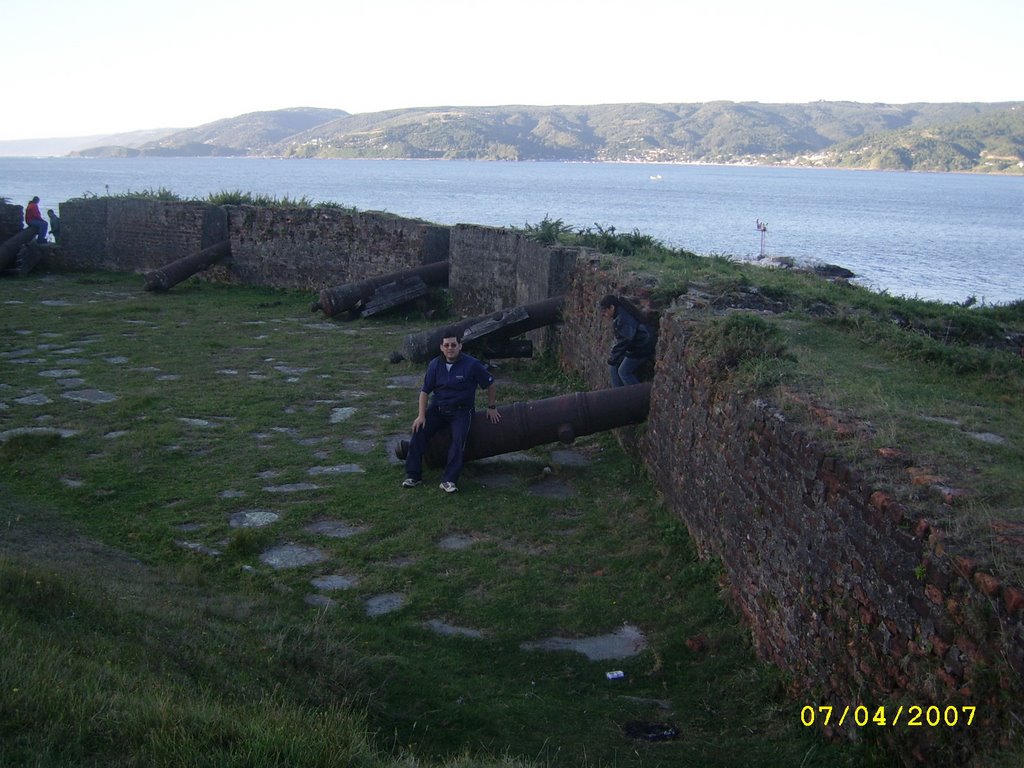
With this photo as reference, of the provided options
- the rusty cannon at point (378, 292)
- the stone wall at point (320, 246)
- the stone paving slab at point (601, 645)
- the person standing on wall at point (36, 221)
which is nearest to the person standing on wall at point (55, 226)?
the person standing on wall at point (36, 221)

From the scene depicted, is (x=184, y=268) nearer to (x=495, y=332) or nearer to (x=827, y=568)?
(x=495, y=332)

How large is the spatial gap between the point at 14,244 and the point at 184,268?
12.4ft

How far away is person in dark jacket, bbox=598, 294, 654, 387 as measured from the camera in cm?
817

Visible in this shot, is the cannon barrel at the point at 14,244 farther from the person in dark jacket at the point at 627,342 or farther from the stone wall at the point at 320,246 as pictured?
the person in dark jacket at the point at 627,342

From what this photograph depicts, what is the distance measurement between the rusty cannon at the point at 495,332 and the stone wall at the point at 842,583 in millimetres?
4641

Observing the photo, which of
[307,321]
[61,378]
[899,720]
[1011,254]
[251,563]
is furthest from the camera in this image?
[1011,254]

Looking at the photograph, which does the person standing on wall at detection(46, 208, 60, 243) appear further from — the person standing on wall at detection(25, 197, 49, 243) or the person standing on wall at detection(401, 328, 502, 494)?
the person standing on wall at detection(401, 328, 502, 494)

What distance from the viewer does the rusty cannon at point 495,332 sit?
435 inches

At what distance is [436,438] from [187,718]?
15.5 feet

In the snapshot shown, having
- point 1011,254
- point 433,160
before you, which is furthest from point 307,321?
point 433,160

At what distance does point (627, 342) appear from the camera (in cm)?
820

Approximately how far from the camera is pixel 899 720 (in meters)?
3.52

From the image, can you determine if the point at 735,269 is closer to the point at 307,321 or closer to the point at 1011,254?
the point at 307,321
